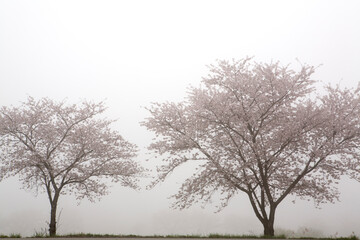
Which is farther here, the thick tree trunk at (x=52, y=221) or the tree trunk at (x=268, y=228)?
the thick tree trunk at (x=52, y=221)

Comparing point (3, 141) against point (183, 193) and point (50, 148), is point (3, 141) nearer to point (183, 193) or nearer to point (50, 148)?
point (50, 148)

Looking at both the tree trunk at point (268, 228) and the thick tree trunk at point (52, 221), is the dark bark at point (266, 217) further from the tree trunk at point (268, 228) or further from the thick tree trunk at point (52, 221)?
the thick tree trunk at point (52, 221)

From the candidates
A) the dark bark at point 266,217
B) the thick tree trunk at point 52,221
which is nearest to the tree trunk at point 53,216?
the thick tree trunk at point 52,221

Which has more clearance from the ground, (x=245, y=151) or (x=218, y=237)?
(x=245, y=151)

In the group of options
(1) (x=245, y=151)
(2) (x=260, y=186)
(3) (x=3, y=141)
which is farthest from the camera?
(3) (x=3, y=141)

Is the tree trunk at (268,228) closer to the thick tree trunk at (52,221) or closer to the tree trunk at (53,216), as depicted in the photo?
the tree trunk at (53,216)

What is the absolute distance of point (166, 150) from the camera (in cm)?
2112

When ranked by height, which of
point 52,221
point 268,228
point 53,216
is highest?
point 53,216

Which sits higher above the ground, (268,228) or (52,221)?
(52,221)

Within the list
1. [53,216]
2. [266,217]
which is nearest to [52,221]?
[53,216]

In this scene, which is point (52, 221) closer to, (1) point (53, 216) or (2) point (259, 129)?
(1) point (53, 216)

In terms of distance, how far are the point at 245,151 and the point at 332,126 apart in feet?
17.5

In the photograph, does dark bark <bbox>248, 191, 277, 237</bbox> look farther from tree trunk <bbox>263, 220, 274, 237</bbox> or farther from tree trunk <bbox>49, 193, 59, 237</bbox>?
tree trunk <bbox>49, 193, 59, 237</bbox>

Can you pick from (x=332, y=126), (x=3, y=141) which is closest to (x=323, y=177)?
(x=332, y=126)
